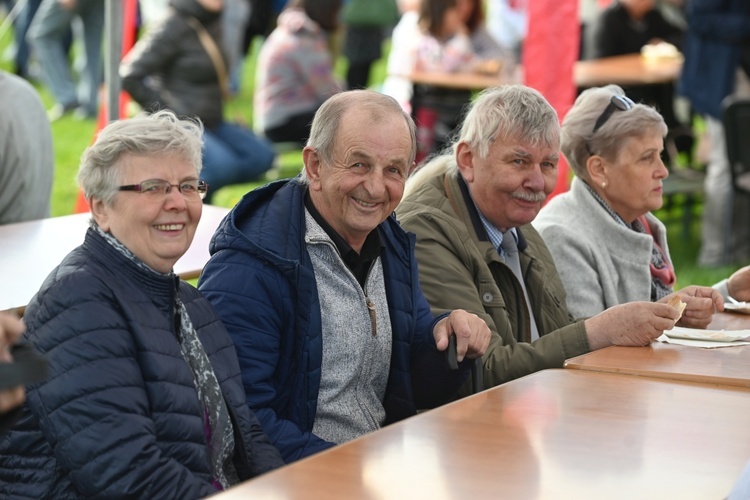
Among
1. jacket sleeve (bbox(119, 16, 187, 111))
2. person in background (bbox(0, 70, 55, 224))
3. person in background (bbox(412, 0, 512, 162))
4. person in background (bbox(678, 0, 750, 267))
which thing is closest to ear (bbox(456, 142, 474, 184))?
person in background (bbox(0, 70, 55, 224))

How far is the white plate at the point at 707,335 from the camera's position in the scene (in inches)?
137

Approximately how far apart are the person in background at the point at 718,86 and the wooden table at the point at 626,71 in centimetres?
75

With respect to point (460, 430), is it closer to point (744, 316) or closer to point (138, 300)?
point (138, 300)

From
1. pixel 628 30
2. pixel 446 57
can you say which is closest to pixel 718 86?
pixel 446 57

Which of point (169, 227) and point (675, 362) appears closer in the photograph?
point (169, 227)

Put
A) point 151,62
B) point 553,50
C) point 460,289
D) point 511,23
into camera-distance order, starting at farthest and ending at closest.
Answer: point 511,23 → point 151,62 → point 553,50 → point 460,289

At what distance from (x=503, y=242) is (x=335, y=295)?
2.78 feet

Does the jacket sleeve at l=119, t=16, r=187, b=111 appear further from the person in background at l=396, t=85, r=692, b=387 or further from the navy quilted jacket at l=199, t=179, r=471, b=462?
the navy quilted jacket at l=199, t=179, r=471, b=462

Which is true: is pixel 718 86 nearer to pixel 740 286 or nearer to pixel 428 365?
pixel 740 286

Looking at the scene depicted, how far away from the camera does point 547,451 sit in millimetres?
2359

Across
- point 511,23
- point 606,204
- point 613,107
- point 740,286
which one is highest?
point 511,23

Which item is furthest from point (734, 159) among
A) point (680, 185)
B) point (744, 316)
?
point (744, 316)

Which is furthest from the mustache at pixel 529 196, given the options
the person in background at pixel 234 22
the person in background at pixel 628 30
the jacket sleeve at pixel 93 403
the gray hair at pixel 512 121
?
the person in background at pixel 234 22

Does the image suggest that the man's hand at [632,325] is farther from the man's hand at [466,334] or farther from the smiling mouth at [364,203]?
the smiling mouth at [364,203]
